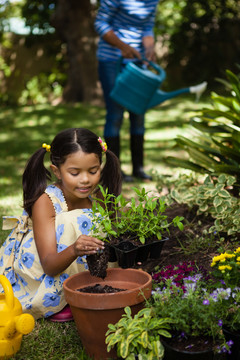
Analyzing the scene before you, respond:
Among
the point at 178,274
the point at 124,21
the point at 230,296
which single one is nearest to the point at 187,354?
the point at 230,296

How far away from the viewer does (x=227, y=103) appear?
384 cm

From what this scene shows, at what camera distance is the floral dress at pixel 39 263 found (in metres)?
2.50

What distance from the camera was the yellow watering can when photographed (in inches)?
82.0

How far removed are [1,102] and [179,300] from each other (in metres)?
11.0

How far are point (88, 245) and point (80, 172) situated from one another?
1.67 feet

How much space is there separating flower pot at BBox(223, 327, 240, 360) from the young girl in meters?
0.79

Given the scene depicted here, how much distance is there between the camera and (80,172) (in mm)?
2527

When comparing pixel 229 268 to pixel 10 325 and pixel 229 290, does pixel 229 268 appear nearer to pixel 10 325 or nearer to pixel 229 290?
pixel 229 290

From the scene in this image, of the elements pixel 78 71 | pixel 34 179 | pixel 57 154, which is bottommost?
pixel 78 71

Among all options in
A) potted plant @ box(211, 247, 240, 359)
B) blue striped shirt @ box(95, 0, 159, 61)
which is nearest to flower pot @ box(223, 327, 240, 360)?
potted plant @ box(211, 247, 240, 359)

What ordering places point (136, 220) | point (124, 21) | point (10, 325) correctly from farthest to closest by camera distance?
1. point (124, 21)
2. point (136, 220)
3. point (10, 325)

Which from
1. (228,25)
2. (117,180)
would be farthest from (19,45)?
(117,180)

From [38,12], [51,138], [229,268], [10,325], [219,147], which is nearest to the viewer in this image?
[229,268]

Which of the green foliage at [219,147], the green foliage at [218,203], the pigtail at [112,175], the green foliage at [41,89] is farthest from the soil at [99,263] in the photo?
the green foliage at [41,89]
